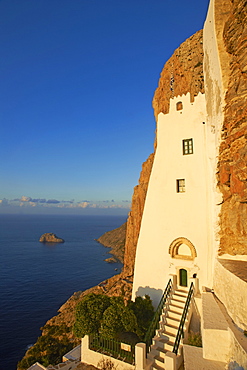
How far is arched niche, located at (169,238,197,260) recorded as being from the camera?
13613 mm

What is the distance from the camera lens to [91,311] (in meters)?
11.7

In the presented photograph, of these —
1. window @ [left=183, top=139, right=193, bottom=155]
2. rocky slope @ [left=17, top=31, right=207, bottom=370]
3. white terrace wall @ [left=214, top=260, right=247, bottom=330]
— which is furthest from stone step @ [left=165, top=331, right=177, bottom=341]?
rocky slope @ [left=17, top=31, right=207, bottom=370]

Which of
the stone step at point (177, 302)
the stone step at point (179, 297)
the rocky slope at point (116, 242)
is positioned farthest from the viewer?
the rocky slope at point (116, 242)

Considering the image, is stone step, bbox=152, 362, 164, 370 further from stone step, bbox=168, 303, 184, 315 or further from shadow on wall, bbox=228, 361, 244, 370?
shadow on wall, bbox=228, 361, 244, 370

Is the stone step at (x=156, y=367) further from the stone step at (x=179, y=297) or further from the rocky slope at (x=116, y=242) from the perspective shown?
the rocky slope at (x=116, y=242)

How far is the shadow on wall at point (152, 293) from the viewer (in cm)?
1368

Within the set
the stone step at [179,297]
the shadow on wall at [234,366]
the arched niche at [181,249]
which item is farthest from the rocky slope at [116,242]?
the shadow on wall at [234,366]

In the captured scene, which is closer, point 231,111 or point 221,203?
point 231,111

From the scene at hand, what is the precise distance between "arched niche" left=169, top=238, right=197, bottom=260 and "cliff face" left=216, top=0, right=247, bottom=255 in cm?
206

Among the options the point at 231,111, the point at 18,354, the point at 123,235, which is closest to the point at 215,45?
the point at 231,111

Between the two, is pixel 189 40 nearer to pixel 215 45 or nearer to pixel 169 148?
pixel 215 45

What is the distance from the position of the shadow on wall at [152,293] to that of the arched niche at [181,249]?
2.44 m

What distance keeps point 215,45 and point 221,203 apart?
9697 mm

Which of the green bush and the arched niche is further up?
the arched niche
